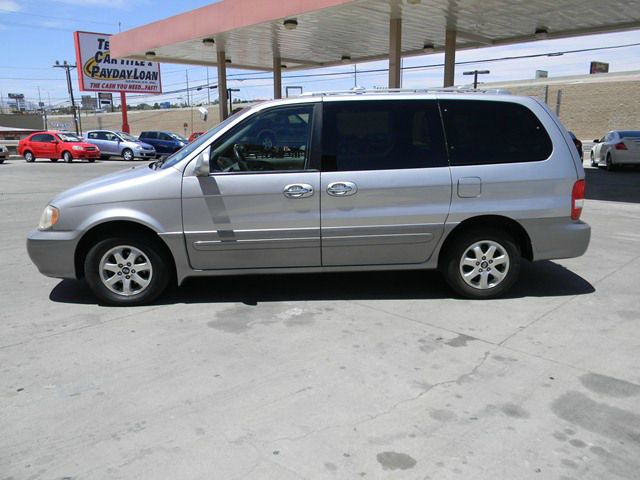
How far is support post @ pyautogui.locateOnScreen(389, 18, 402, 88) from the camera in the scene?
44.4 feet

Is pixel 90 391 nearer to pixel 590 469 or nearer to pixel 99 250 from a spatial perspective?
pixel 99 250

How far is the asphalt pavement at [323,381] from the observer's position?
8.91 ft

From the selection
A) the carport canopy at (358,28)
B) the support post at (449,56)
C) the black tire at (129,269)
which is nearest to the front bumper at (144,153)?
the carport canopy at (358,28)

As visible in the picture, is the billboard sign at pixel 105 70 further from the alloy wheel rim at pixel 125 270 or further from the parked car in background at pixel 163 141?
the alloy wheel rim at pixel 125 270

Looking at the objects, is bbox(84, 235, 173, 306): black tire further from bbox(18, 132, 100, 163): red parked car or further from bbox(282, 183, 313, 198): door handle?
bbox(18, 132, 100, 163): red parked car

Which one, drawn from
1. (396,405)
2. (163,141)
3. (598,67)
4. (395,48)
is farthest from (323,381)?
(598,67)

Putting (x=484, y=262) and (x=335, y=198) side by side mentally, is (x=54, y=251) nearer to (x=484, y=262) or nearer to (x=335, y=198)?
(x=335, y=198)

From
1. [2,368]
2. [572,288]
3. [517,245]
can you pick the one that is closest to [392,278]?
[517,245]

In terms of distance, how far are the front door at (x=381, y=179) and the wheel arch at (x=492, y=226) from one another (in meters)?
0.20

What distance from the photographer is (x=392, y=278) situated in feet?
19.1

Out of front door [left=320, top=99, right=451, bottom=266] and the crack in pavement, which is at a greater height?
front door [left=320, top=99, right=451, bottom=266]

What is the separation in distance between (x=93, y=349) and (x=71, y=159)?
86.5 feet

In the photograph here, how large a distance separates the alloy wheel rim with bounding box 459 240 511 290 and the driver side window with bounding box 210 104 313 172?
5.97 ft

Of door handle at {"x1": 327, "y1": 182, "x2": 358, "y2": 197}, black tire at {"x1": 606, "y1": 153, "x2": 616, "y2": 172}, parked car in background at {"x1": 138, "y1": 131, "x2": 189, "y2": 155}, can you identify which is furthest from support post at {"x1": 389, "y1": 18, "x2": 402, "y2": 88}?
parked car in background at {"x1": 138, "y1": 131, "x2": 189, "y2": 155}
